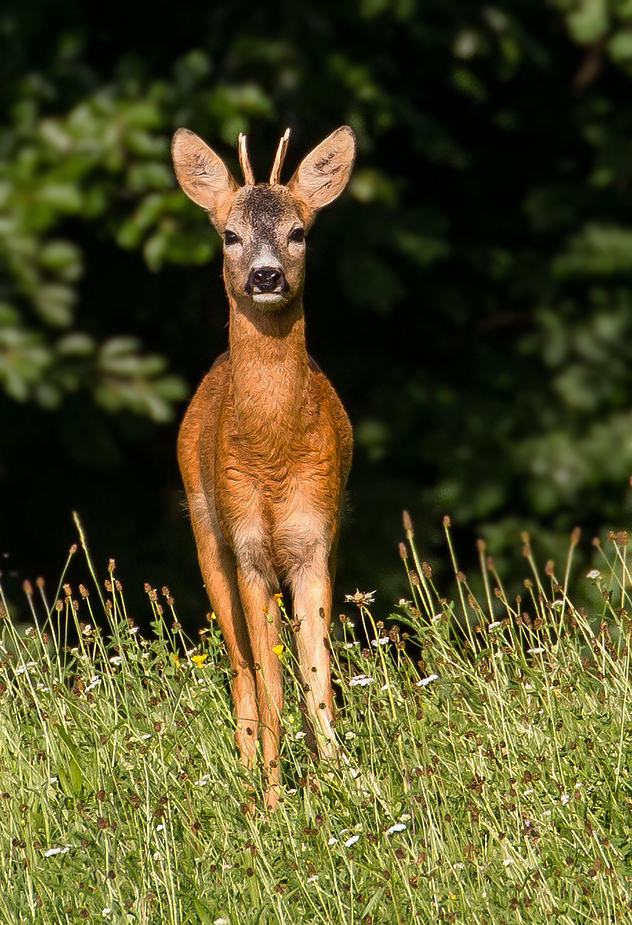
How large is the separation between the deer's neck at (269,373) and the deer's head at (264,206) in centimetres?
8

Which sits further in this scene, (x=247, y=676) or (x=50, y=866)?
(x=247, y=676)

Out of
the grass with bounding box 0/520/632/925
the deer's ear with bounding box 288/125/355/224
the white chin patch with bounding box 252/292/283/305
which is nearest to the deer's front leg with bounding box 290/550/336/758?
the grass with bounding box 0/520/632/925

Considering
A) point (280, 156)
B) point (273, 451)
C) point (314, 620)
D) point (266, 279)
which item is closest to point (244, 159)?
point (280, 156)

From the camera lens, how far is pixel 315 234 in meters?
8.09

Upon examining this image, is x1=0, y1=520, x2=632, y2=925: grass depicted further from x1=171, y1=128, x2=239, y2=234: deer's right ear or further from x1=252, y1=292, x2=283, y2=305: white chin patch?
x1=171, y1=128, x2=239, y2=234: deer's right ear

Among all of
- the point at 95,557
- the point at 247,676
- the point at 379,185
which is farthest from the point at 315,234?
the point at 247,676

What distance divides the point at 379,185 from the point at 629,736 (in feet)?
13.7

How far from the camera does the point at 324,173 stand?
5.43m

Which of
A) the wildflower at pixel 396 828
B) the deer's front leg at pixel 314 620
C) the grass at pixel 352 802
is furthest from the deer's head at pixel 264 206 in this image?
the wildflower at pixel 396 828

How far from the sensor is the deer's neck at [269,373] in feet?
16.6

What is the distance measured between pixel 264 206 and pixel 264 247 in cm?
20

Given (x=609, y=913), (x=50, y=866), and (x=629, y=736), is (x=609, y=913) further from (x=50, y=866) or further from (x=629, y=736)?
(x=50, y=866)

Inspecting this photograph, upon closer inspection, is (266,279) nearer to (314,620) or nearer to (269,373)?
(269,373)

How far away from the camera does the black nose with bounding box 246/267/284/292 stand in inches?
193
